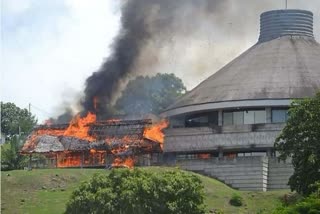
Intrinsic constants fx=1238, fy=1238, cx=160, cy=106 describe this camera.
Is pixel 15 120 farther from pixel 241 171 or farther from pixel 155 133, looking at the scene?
pixel 241 171

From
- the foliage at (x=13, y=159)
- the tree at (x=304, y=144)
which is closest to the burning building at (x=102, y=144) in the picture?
the foliage at (x=13, y=159)

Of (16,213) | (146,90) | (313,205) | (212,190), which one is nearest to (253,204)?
(212,190)

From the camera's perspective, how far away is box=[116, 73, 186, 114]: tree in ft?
478

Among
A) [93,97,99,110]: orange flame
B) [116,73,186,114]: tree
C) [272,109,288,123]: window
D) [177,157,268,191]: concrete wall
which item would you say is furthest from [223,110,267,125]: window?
[116,73,186,114]: tree

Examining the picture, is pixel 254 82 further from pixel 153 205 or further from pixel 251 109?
pixel 153 205

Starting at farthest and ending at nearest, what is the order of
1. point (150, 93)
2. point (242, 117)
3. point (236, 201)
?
point (150, 93)
point (242, 117)
point (236, 201)

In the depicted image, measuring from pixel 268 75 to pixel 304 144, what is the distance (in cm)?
3295

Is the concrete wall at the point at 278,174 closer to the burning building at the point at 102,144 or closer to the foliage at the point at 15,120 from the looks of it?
the burning building at the point at 102,144

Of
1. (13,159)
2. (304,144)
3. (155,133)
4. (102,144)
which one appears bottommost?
(13,159)

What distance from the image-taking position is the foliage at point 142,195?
8444 centimetres

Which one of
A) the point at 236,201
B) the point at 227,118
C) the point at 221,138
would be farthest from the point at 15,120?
the point at 236,201

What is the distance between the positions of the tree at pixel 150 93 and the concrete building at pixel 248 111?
20180mm

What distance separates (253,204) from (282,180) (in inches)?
456

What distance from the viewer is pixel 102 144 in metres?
116
